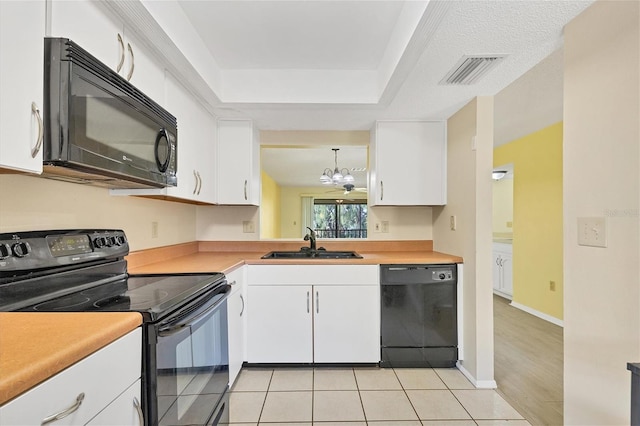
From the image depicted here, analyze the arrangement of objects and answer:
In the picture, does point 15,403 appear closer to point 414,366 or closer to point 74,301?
point 74,301

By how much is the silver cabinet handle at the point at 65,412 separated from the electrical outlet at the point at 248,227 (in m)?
2.28

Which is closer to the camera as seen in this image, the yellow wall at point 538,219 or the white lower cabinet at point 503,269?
the yellow wall at point 538,219

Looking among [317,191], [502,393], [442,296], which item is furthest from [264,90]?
[317,191]

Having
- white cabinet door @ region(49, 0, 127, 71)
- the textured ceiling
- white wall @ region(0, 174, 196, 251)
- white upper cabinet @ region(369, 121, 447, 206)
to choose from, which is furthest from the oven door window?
white upper cabinet @ region(369, 121, 447, 206)

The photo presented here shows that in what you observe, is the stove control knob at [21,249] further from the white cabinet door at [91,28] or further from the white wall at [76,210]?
the white cabinet door at [91,28]

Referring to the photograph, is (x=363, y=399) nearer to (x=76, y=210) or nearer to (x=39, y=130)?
(x=76, y=210)

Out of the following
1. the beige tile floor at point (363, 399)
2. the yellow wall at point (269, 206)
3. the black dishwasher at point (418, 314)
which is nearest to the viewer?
the beige tile floor at point (363, 399)

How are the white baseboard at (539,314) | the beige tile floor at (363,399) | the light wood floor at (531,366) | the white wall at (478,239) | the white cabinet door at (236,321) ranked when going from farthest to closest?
the white baseboard at (539,314), the white wall at (478,239), the white cabinet door at (236,321), the light wood floor at (531,366), the beige tile floor at (363,399)

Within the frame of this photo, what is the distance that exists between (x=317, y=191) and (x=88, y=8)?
862 centimetres

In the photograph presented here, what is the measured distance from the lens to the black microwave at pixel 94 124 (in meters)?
0.95

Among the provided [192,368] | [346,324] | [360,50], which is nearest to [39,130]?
[192,368]

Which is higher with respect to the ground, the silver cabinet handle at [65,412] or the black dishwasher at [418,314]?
the silver cabinet handle at [65,412]

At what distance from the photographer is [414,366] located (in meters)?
2.39


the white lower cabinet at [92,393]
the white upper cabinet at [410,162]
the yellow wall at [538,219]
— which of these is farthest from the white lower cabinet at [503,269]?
the white lower cabinet at [92,393]
